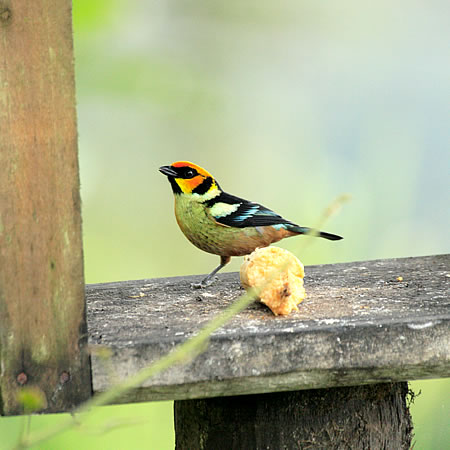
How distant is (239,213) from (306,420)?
85 cm

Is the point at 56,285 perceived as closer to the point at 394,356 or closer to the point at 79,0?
the point at 394,356

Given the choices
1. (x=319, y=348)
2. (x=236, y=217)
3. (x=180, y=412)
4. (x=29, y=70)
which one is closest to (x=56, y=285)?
(x=29, y=70)

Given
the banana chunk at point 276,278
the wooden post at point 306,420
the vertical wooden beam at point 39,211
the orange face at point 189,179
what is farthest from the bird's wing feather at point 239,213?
the vertical wooden beam at point 39,211

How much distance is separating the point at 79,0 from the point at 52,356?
2.80 m

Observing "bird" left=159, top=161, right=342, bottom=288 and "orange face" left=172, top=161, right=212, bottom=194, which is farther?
"orange face" left=172, top=161, right=212, bottom=194

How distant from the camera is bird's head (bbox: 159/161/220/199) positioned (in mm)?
2787

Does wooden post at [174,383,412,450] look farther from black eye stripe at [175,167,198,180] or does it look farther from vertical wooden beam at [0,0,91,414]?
black eye stripe at [175,167,198,180]

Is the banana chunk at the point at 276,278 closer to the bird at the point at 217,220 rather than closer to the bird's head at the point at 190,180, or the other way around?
the bird at the point at 217,220

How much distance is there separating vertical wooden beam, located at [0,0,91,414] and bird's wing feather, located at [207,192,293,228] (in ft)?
3.68

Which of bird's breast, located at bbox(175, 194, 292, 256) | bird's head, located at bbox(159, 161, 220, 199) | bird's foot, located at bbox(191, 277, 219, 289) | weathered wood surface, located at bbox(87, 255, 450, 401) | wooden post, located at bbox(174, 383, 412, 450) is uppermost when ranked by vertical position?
bird's head, located at bbox(159, 161, 220, 199)

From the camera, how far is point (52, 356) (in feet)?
5.03

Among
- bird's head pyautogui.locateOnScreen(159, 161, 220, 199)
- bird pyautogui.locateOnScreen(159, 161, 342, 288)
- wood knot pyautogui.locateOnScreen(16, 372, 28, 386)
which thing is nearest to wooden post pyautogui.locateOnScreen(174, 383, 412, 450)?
bird pyautogui.locateOnScreen(159, 161, 342, 288)

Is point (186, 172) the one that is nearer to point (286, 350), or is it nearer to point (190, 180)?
point (190, 180)

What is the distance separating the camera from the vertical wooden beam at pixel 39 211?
1.45 m
